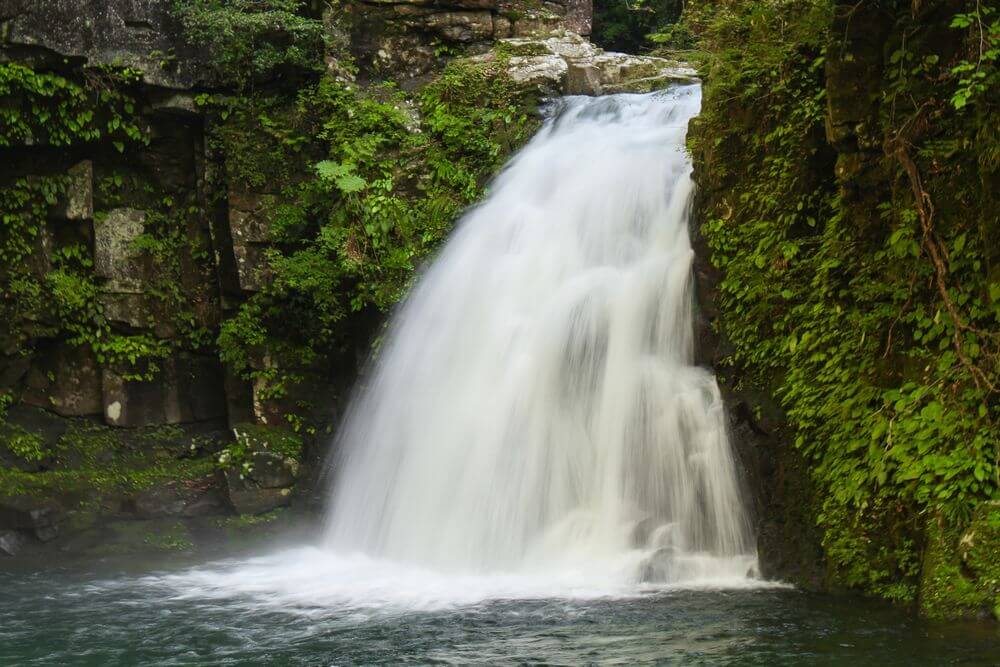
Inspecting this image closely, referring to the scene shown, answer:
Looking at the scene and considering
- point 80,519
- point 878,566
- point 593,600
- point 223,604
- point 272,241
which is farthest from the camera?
point 272,241

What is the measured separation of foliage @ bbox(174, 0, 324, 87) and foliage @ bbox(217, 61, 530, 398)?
1.11 feet

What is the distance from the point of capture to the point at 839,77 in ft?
20.6

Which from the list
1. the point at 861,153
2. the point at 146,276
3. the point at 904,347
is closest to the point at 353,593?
the point at 904,347

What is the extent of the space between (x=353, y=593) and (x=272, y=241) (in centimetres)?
495

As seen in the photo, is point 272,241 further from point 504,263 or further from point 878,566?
point 878,566

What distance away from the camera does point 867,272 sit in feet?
20.3

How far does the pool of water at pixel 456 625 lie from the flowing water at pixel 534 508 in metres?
0.02

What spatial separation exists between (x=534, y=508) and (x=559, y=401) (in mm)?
882

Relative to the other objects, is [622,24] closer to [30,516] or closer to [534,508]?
[534,508]

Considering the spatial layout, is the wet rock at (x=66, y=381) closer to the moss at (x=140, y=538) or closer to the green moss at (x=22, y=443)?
the green moss at (x=22, y=443)

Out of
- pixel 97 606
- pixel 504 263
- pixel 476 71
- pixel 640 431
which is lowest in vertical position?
pixel 97 606

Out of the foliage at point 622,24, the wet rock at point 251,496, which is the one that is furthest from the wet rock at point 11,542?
the foliage at point 622,24

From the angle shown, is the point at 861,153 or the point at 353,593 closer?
the point at 861,153

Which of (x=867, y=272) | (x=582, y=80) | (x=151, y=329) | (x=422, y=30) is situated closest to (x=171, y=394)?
(x=151, y=329)
